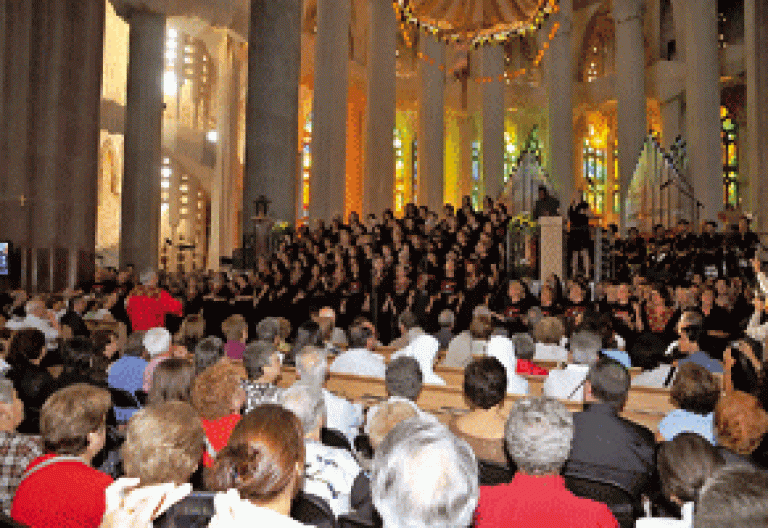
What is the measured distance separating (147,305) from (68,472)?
680cm

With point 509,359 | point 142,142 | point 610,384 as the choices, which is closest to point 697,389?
point 610,384

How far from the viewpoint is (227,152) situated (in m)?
28.0

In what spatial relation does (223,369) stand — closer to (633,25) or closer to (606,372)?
Answer: (606,372)

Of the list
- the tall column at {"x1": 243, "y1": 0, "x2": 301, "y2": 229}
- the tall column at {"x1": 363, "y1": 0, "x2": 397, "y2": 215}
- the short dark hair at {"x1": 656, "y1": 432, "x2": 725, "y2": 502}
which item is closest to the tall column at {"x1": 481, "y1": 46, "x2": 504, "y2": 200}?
the tall column at {"x1": 363, "y1": 0, "x2": 397, "y2": 215}

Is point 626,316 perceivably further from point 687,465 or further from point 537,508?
point 537,508

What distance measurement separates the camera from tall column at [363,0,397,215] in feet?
79.3

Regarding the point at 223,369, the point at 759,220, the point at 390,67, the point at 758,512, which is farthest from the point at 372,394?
the point at 390,67

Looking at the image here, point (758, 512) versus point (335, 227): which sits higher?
point (335, 227)

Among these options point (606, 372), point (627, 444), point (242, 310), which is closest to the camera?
point (627, 444)

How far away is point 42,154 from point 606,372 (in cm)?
1193

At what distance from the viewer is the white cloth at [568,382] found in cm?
489

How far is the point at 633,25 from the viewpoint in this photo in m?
25.8

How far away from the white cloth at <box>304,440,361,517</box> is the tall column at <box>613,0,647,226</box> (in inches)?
892

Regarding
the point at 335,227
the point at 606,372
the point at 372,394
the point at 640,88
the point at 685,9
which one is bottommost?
the point at 372,394
